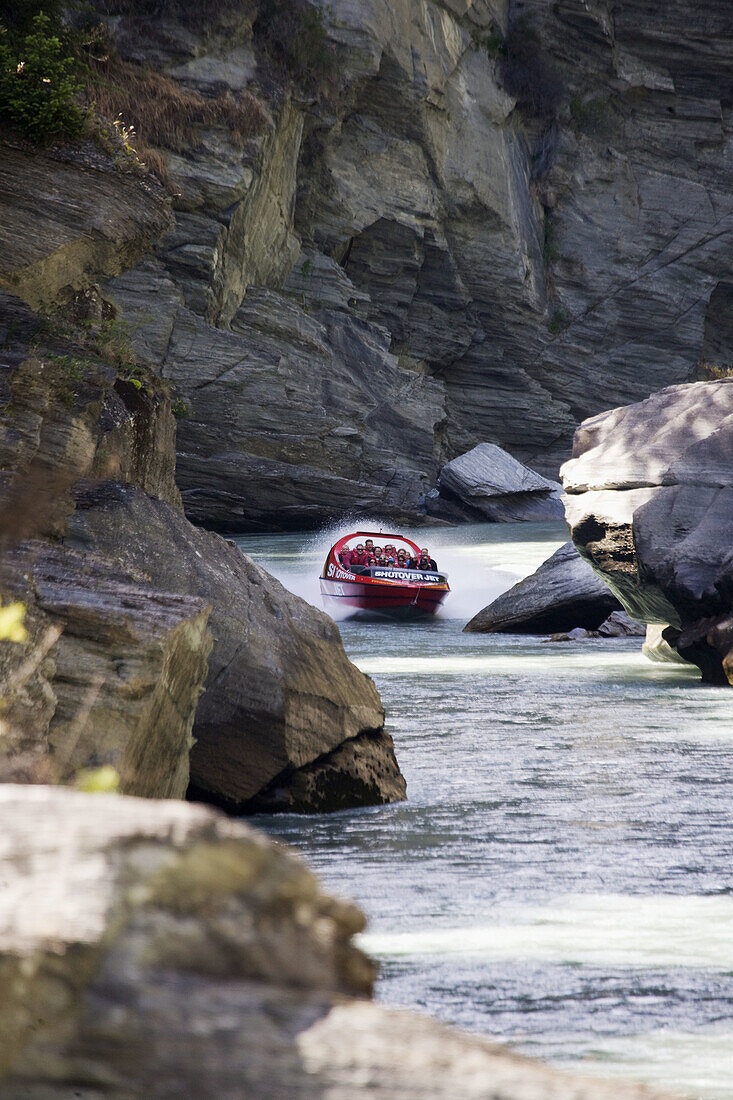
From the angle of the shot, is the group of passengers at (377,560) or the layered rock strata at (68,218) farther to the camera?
the group of passengers at (377,560)

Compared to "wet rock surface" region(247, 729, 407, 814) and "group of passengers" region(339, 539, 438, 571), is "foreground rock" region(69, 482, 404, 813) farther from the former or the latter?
"group of passengers" region(339, 539, 438, 571)

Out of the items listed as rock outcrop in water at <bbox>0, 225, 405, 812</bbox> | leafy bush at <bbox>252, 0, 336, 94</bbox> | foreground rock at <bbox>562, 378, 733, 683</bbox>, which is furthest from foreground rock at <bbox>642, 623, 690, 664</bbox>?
leafy bush at <bbox>252, 0, 336, 94</bbox>

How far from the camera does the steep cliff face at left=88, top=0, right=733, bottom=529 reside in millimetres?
36469

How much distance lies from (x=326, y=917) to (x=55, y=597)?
352 centimetres

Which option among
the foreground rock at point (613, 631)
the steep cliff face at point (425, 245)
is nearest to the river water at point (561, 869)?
the foreground rock at point (613, 631)

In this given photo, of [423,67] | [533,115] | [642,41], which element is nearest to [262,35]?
[423,67]

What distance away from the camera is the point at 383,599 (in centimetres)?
Result: 2081

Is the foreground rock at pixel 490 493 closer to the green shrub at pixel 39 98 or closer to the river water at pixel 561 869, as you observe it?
the river water at pixel 561 869

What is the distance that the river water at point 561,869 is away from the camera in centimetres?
384

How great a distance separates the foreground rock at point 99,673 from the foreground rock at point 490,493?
3651 centimetres

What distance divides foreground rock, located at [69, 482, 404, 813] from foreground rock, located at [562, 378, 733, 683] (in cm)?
493

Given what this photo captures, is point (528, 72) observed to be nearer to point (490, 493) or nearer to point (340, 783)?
point (490, 493)

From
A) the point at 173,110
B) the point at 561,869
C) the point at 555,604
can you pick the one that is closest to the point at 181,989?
the point at 561,869

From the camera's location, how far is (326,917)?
1889mm
